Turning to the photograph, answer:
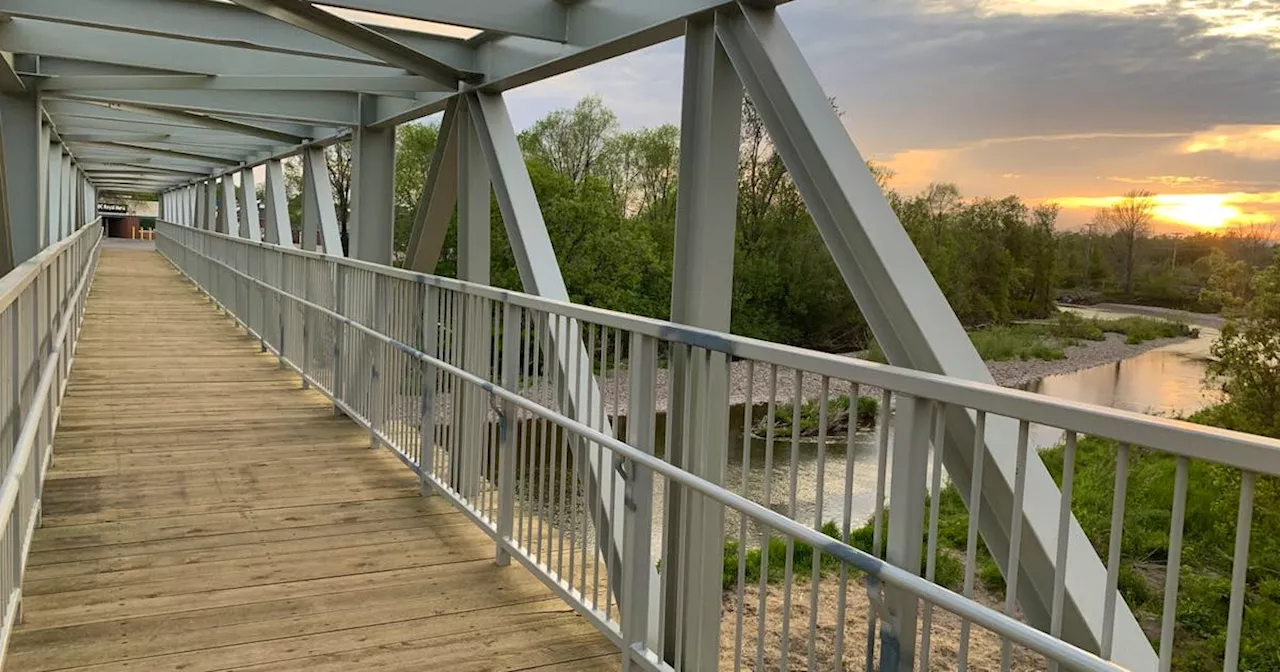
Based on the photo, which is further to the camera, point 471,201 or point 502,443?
point 471,201

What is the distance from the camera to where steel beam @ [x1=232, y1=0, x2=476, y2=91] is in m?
5.58

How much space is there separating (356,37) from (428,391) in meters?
2.37

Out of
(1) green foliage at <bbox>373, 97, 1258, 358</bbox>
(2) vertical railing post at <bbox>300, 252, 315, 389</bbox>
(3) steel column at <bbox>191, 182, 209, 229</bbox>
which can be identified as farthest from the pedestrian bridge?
(3) steel column at <bbox>191, 182, 209, 229</bbox>

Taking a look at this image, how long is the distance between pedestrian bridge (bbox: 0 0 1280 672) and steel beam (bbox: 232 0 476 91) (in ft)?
0.10

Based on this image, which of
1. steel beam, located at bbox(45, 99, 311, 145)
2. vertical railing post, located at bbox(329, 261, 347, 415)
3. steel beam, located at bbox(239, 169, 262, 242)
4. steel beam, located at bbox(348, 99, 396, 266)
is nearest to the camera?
vertical railing post, located at bbox(329, 261, 347, 415)

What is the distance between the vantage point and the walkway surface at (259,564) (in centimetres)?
346

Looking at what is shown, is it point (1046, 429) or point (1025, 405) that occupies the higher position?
point (1025, 405)

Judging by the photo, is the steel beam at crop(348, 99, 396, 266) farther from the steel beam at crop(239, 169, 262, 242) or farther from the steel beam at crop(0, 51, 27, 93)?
the steel beam at crop(239, 169, 262, 242)

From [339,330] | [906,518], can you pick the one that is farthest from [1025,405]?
[339,330]

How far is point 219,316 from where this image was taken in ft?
51.1

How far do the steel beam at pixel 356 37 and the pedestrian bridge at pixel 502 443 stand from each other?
0.10ft

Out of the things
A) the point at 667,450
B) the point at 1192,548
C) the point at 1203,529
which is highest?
the point at 667,450

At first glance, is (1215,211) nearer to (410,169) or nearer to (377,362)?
(377,362)

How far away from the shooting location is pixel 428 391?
5.50 metres
